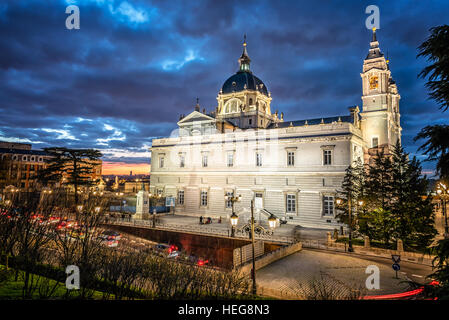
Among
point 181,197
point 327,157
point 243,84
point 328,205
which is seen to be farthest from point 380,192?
point 243,84

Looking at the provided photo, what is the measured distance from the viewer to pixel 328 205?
31.1 metres

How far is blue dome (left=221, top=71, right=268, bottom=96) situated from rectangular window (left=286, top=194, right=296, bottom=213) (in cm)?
2756

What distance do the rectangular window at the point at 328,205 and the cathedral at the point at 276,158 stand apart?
11 centimetres

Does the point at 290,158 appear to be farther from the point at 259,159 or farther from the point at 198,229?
the point at 198,229

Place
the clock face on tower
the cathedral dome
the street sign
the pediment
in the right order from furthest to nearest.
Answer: the cathedral dome
the pediment
the street sign
the clock face on tower

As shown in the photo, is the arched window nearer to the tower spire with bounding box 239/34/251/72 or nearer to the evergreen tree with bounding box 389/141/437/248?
the tower spire with bounding box 239/34/251/72

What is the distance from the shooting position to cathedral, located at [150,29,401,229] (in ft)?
105

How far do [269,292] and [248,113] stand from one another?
4220 centimetres

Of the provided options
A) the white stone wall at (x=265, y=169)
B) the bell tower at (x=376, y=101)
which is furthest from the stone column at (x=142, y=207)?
the bell tower at (x=376, y=101)

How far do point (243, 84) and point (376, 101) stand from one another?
24.8m

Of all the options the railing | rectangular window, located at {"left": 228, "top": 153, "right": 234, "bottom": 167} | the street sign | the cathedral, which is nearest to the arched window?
the cathedral

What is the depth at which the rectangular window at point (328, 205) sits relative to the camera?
3086cm

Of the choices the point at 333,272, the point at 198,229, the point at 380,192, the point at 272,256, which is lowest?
the point at 333,272

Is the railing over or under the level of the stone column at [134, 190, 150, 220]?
under
